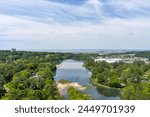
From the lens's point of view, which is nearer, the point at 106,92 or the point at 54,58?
the point at 106,92

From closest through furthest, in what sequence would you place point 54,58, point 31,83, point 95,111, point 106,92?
point 95,111
point 31,83
point 106,92
point 54,58

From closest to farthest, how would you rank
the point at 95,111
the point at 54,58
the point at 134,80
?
the point at 95,111, the point at 134,80, the point at 54,58

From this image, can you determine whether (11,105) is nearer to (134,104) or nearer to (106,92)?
(134,104)

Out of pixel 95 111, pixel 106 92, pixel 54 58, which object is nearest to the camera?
pixel 95 111

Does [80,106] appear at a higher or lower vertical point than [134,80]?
higher

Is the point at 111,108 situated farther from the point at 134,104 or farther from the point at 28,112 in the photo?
the point at 28,112

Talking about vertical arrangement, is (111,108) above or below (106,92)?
above

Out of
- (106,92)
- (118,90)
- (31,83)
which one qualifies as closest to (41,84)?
(31,83)

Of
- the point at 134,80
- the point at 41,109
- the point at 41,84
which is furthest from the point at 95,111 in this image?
the point at 134,80

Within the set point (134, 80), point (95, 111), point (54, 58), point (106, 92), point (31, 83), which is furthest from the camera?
point (54, 58)
